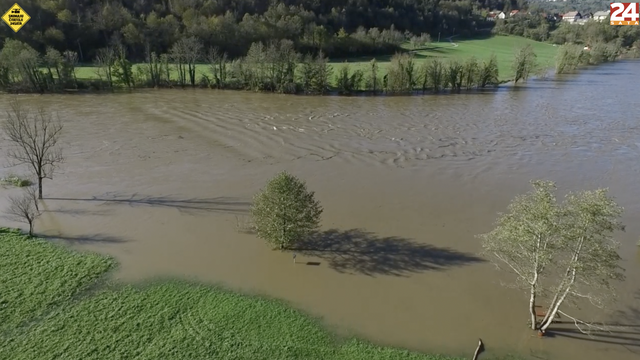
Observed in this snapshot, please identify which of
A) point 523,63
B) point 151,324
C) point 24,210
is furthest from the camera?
point 523,63

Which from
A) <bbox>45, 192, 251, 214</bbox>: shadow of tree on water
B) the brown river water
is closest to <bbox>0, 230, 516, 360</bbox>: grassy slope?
the brown river water

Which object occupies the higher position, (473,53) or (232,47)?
(473,53)

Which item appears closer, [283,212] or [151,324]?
[151,324]

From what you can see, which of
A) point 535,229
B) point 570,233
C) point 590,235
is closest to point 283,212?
point 535,229

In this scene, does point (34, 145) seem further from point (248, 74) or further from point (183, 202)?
point (248, 74)

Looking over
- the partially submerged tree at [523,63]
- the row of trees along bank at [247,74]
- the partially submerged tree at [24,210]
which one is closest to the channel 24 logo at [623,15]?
the partially submerged tree at [523,63]

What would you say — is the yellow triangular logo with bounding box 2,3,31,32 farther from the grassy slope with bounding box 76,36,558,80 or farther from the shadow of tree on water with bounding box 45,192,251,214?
the shadow of tree on water with bounding box 45,192,251,214

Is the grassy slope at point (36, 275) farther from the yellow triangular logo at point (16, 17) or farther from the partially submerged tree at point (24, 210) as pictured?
the yellow triangular logo at point (16, 17)
